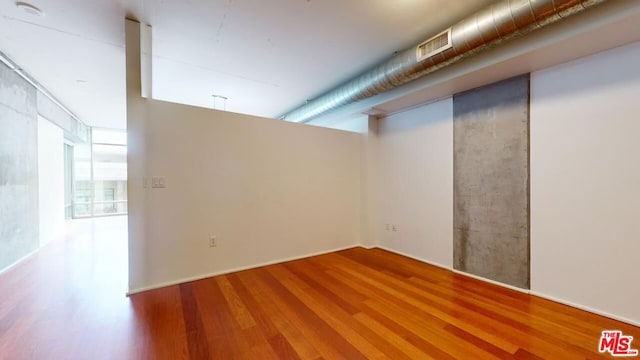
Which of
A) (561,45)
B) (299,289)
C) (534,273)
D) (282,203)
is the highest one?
(561,45)

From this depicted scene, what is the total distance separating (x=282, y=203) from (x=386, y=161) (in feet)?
6.52

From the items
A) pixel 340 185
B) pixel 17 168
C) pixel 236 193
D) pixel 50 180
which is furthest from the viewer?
pixel 50 180

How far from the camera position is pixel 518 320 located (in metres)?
2.17

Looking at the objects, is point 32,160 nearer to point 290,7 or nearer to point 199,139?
point 199,139

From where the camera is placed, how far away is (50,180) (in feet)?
16.1

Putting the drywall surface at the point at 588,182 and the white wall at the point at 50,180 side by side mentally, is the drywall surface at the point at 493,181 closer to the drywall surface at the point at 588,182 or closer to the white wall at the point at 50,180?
the drywall surface at the point at 588,182

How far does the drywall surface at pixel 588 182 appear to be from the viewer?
7.03ft

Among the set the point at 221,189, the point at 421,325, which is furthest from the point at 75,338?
the point at 421,325

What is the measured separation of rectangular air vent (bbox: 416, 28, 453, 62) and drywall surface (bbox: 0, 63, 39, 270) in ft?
16.9

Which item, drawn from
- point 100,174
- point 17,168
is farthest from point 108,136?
point 17,168

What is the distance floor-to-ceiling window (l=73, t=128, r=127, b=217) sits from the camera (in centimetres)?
752

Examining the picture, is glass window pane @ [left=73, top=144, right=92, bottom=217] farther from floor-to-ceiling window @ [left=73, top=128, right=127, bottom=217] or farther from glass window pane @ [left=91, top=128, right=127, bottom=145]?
glass window pane @ [left=91, top=128, right=127, bottom=145]

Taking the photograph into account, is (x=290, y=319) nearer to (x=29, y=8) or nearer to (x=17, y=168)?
(x=29, y=8)

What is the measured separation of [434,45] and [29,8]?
3.87 m
